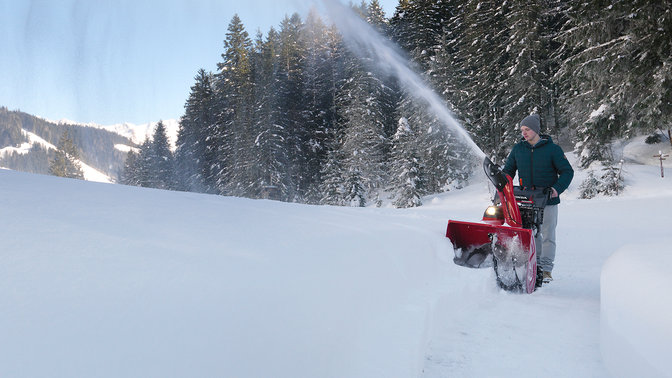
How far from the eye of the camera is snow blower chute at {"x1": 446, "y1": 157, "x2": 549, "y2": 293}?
4.13 meters

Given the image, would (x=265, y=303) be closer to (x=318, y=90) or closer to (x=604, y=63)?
(x=604, y=63)

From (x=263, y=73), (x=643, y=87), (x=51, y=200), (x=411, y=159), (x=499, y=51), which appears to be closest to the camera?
(x=51, y=200)

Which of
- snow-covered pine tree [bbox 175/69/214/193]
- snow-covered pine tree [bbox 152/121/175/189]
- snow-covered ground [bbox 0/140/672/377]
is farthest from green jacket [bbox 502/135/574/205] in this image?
snow-covered pine tree [bbox 152/121/175/189]

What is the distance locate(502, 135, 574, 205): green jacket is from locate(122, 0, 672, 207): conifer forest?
868cm

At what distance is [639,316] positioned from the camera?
1.95 meters

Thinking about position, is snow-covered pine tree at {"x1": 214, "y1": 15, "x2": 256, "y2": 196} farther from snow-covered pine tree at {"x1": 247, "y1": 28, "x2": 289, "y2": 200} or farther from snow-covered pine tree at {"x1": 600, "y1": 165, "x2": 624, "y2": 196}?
snow-covered pine tree at {"x1": 600, "y1": 165, "x2": 624, "y2": 196}

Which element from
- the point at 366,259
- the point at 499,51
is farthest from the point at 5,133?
the point at 499,51

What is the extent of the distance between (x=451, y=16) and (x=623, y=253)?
34112 mm

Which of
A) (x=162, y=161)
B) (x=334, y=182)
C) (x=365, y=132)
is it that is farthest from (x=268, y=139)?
(x=162, y=161)

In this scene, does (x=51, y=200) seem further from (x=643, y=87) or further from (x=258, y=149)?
(x=258, y=149)

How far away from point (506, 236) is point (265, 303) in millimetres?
3324

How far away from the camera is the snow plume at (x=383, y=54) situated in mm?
9406

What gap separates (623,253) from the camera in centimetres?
316

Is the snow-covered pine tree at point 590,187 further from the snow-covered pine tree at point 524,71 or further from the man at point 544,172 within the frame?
the man at point 544,172
